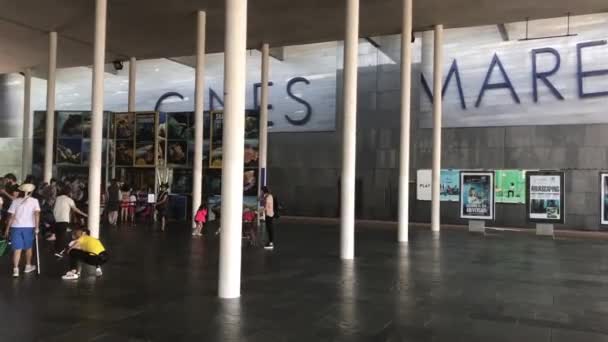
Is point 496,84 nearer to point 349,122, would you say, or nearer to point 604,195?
point 604,195

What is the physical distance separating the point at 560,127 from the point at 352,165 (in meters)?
13.6

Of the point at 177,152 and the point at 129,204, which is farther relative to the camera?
the point at 177,152

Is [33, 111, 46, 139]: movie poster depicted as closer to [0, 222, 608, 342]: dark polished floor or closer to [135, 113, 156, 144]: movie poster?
[135, 113, 156, 144]: movie poster

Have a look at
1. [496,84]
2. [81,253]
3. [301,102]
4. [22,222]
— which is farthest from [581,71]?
[22,222]

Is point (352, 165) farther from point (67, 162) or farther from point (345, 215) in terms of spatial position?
point (67, 162)

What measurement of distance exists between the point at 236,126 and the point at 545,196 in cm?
1508

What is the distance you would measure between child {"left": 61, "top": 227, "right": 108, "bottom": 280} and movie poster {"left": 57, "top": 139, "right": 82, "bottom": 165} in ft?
51.5

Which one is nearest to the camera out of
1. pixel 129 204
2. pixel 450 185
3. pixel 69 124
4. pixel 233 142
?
pixel 233 142

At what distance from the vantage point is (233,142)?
8.41 m

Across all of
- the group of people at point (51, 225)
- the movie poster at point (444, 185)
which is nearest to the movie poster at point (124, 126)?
the group of people at point (51, 225)

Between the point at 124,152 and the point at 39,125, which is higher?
the point at 39,125

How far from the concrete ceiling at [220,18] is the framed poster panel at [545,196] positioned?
595 centimetres

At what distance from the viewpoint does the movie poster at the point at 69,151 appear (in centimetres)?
2388

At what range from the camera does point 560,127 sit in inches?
881
